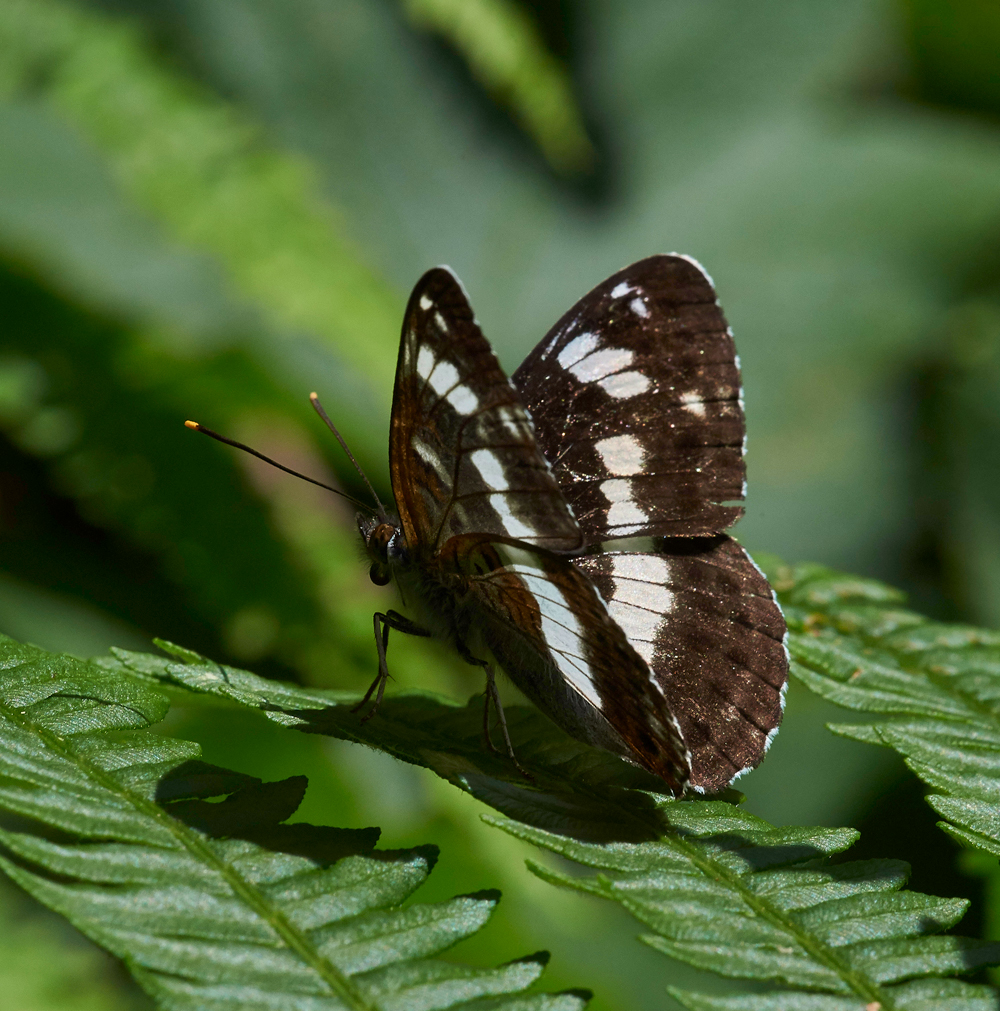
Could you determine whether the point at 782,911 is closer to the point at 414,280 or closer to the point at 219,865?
the point at 219,865

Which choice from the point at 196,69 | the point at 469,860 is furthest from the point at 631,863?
the point at 196,69

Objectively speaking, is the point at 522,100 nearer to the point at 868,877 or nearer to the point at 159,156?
the point at 159,156

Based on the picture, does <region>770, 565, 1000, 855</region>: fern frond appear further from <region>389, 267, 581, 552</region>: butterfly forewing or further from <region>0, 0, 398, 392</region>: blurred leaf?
<region>0, 0, 398, 392</region>: blurred leaf

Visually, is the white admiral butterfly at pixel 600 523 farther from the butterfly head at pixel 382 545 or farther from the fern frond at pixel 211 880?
the fern frond at pixel 211 880

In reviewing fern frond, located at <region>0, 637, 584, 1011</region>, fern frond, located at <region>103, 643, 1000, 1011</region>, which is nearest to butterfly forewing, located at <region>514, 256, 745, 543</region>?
fern frond, located at <region>103, 643, 1000, 1011</region>

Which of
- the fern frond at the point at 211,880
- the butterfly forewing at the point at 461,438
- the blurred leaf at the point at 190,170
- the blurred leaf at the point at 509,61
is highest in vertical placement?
the blurred leaf at the point at 509,61

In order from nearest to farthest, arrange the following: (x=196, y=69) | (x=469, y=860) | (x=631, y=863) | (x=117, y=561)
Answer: (x=631, y=863), (x=469, y=860), (x=117, y=561), (x=196, y=69)

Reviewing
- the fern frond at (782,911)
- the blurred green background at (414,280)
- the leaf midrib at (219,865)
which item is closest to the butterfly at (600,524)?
the fern frond at (782,911)
